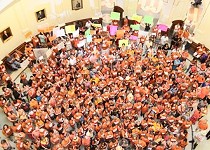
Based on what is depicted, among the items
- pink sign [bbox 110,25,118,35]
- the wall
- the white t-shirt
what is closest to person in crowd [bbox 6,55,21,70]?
the wall

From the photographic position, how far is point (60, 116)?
1455cm

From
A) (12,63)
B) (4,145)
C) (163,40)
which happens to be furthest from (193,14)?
(4,145)

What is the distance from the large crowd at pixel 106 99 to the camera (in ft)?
46.0

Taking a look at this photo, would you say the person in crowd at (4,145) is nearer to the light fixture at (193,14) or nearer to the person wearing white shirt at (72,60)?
the person wearing white shirt at (72,60)

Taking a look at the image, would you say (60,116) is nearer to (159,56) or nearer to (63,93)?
(63,93)

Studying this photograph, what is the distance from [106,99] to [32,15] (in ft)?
21.5

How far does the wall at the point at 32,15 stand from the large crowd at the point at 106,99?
105cm

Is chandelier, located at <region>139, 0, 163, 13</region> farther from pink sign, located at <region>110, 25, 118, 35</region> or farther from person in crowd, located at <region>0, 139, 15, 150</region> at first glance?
person in crowd, located at <region>0, 139, 15, 150</region>

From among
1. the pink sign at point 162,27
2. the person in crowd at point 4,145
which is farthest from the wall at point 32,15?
the person in crowd at point 4,145

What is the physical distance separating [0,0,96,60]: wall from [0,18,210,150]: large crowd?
1.05 metres

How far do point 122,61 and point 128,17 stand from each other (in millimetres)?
4379

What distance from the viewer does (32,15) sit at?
17.9 metres

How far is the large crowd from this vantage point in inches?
552

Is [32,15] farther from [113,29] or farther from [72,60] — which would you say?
[113,29]
